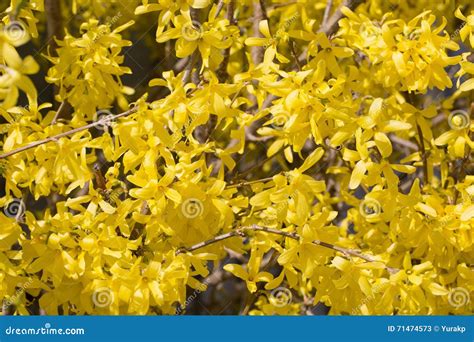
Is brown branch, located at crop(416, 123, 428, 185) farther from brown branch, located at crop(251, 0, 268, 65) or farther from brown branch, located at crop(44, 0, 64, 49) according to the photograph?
brown branch, located at crop(44, 0, 64, 49)

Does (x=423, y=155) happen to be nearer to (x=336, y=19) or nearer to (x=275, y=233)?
(x=336, y=19)

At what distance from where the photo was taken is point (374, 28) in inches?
91.5

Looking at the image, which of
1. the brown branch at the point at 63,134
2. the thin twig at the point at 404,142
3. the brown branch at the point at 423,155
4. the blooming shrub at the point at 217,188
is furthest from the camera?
the thin twig at the point at 404,142

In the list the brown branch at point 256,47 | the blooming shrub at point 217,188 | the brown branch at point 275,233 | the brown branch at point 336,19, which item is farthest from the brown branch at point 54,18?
the brown branch at point 275,233

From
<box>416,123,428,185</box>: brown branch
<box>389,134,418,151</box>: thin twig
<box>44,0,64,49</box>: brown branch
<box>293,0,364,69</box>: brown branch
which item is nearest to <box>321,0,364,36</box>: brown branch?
<box>293,0,364,69</box>: brown branch

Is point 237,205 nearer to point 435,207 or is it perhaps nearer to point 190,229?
point 190,229

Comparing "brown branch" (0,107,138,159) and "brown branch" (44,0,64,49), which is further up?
"brown branch" (0,107,138,159)

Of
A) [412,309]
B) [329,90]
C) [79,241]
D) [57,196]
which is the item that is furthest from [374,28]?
[57,196]

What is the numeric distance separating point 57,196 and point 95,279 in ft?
3.24

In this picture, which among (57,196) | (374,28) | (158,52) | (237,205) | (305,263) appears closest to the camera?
(305,263)

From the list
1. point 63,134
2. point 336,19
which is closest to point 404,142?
point 336,19

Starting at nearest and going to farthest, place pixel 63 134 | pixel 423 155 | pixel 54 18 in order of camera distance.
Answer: pixel 63 134
pixel 423 155
pixel 54 18

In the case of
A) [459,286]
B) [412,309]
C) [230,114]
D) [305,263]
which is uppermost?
[230,114]

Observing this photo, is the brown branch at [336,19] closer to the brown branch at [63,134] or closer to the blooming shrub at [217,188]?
the blooming shrub at [217,188]
